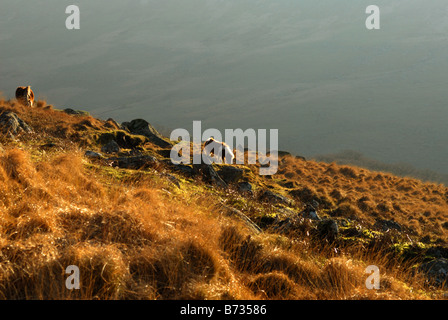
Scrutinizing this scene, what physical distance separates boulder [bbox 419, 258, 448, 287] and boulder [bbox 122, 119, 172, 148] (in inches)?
800

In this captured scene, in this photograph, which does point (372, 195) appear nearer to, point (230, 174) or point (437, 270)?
point (230, 174)

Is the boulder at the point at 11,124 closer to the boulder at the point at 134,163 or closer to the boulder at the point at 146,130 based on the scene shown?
the boulder at the point at 134,163

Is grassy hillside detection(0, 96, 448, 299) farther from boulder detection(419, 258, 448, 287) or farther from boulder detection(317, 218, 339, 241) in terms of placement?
boulder detection(419, 258, 448, 287)

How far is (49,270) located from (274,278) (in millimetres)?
2763

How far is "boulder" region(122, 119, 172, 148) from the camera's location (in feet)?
84.8

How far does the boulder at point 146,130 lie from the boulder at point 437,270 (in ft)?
66.7

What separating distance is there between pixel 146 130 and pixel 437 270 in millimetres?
24091

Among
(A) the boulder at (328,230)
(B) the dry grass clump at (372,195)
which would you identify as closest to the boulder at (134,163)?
(A) the boulder at (328,230)

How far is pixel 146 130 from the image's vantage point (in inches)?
1099

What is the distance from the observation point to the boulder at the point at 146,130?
25.9 metres

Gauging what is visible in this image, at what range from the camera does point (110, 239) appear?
482cm

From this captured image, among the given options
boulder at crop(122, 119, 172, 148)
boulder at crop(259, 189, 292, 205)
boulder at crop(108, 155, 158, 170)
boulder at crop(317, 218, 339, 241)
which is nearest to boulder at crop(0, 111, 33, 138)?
boulder at crop(108, 155, 158, 170)
